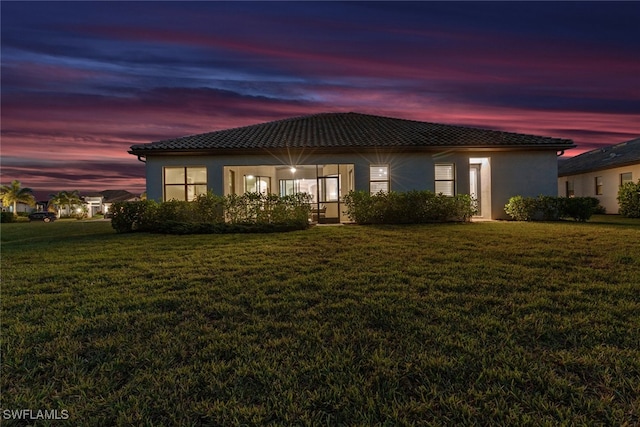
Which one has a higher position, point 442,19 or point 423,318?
point 442,19

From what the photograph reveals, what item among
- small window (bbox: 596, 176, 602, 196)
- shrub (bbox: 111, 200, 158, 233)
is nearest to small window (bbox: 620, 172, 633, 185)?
small window (bbox: 596, 176, 602, 196)

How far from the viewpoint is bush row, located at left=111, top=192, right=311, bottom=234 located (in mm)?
Result: 10016

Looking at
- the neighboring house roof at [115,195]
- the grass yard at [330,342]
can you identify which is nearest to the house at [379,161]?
the grass yard at [330,342]

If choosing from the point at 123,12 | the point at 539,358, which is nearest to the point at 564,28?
the point at 539,358

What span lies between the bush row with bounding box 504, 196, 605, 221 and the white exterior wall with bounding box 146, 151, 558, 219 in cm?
104

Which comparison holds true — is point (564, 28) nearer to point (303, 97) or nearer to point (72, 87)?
point (303, 97)

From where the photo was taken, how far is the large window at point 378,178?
13.7 m

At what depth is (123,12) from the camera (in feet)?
29.8

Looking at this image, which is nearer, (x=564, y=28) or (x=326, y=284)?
(x=326, y=284)

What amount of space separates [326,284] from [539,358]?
2466 millimetres

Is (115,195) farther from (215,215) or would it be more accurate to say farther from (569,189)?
(569,189)

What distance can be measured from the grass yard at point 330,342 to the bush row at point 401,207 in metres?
6.13

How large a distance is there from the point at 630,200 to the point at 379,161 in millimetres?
13000

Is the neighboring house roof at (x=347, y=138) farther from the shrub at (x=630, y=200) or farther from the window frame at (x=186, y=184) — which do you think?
the shrub at (x=630, y=200)
